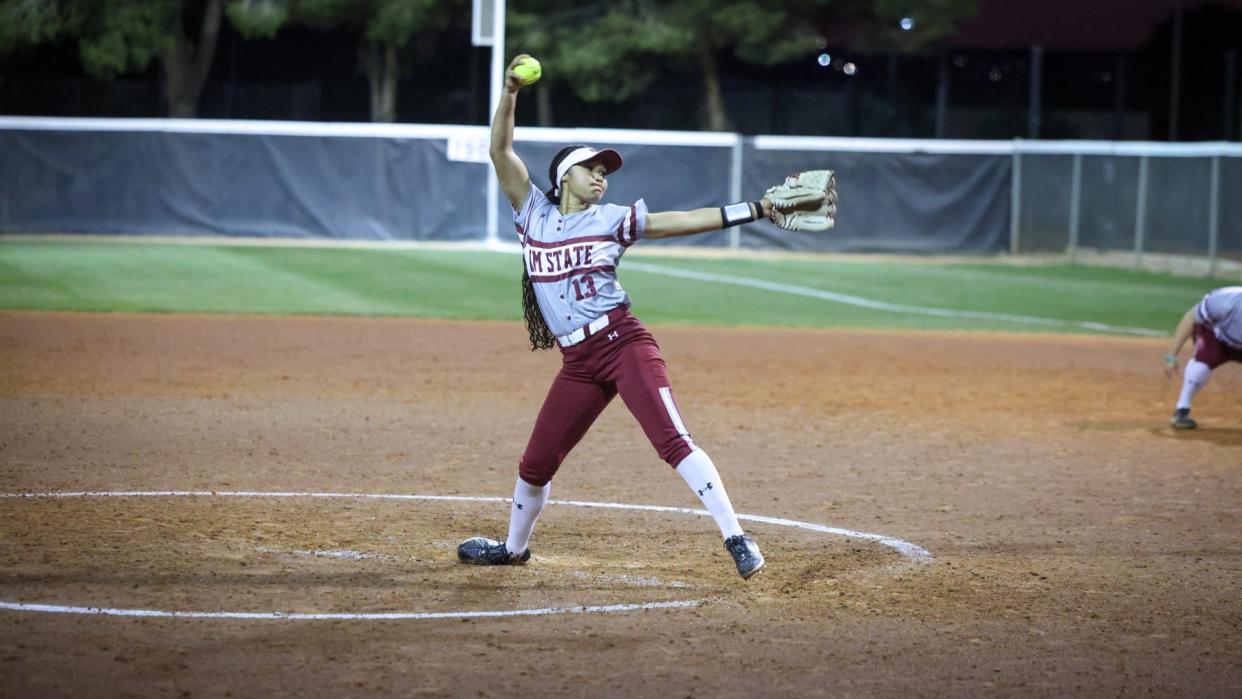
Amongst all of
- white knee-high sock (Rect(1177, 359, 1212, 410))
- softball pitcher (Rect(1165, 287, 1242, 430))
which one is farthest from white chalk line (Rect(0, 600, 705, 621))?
white knee-high sock (Rect(1177, 359, 1212, 410))

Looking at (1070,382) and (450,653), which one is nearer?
(450,653)

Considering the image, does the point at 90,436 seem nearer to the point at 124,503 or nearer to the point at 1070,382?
the point at 124,503

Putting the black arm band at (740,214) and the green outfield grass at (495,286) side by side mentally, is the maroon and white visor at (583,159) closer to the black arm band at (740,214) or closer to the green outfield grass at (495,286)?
the black arm band at (740,214)

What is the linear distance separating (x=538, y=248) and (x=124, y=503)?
3.15 metres

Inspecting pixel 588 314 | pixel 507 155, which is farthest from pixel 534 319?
pixel 507 155

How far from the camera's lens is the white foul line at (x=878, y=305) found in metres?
20.6

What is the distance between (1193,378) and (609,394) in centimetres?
687

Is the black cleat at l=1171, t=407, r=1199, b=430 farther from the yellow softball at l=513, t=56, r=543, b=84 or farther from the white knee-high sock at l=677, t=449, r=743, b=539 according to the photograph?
the yellow softball at l=513, t=56, r=543, b=84

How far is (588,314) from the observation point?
22.4 ft

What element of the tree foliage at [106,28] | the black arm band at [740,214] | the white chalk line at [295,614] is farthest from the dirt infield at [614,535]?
the tree foliage at [106,28]

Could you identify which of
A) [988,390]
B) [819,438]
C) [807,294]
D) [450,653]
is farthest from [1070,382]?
[450,653]

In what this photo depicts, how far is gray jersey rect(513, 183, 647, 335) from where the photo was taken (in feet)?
22.1

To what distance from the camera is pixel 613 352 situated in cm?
682

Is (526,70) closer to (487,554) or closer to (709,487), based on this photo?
(709,487)
